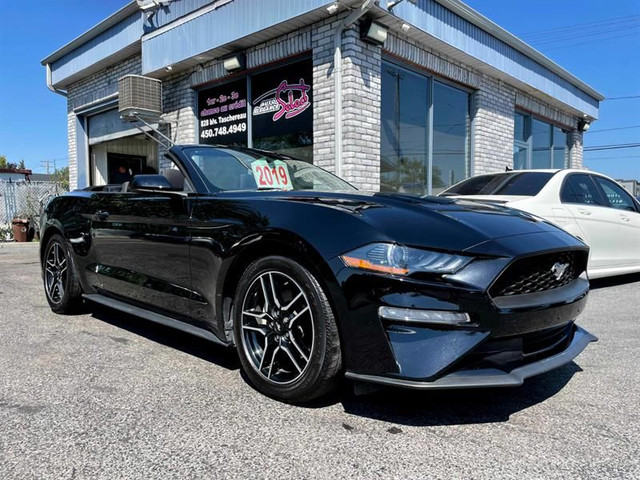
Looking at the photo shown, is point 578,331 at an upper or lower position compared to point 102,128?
lower

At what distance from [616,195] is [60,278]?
655 cm

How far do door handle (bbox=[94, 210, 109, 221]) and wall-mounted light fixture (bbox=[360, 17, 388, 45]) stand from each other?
4.53 meters

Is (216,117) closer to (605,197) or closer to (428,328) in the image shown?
(605,197)

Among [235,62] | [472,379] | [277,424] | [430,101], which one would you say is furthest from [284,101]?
[472,379]

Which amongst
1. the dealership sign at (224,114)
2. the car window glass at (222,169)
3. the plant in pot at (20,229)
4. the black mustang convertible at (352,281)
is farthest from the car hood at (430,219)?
the plant in pot at (20,229)

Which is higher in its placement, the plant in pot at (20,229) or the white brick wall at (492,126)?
the white brick wall at (492,126)

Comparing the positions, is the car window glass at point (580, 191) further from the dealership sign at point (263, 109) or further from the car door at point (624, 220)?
the dealership sign at point (263, 109)

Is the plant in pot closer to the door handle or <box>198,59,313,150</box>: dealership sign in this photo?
<box>198,59,313,150</box>: dealership sign

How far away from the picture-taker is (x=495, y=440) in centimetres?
209

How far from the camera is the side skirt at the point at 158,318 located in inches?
113

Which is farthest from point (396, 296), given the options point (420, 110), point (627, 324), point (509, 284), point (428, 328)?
point (420, 110)

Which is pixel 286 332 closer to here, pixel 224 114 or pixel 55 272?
pixel 55 272

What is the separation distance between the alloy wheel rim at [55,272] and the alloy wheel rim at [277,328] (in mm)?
2701

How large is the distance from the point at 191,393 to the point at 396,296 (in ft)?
4.28
